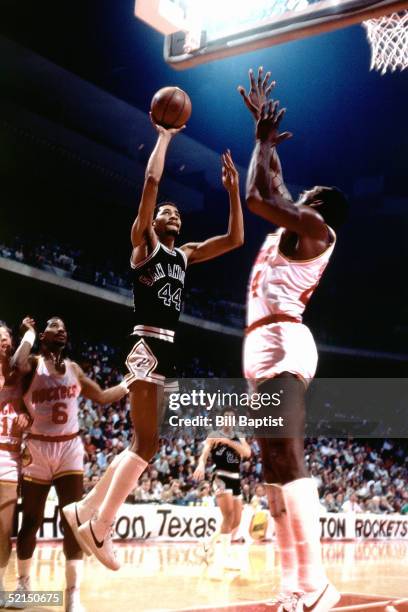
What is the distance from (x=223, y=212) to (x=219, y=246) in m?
6.17

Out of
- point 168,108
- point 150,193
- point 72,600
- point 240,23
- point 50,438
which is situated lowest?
point 72,600

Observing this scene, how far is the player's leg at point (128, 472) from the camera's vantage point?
3.89 meters

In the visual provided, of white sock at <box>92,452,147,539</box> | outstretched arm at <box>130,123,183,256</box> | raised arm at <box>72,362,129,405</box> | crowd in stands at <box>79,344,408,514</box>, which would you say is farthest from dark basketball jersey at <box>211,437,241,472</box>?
outstretched arm at <box>130,123,183,256</box>

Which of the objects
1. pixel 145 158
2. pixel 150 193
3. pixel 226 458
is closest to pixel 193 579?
pixel 226 458

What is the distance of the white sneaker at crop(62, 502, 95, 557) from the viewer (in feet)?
13.1

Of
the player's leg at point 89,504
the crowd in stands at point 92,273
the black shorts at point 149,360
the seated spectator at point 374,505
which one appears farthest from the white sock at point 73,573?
the seated spectator at point 374,505

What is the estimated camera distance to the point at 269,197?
3.56 metres

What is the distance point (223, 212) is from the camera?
10828 millimetres

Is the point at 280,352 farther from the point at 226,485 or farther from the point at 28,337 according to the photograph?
the point at 226,485

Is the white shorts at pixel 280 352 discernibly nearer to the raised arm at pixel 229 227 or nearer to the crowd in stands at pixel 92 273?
the raised arm at pixel 229 227

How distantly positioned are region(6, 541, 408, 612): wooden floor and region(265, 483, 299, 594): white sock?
36.7 inches

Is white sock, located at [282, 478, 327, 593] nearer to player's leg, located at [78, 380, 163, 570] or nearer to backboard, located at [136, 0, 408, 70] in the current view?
player's leg, located at [78, 380, 163, 570]

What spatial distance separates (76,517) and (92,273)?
9109mm

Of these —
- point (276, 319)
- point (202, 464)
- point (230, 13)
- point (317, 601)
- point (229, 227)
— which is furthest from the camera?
point (202, 464)
